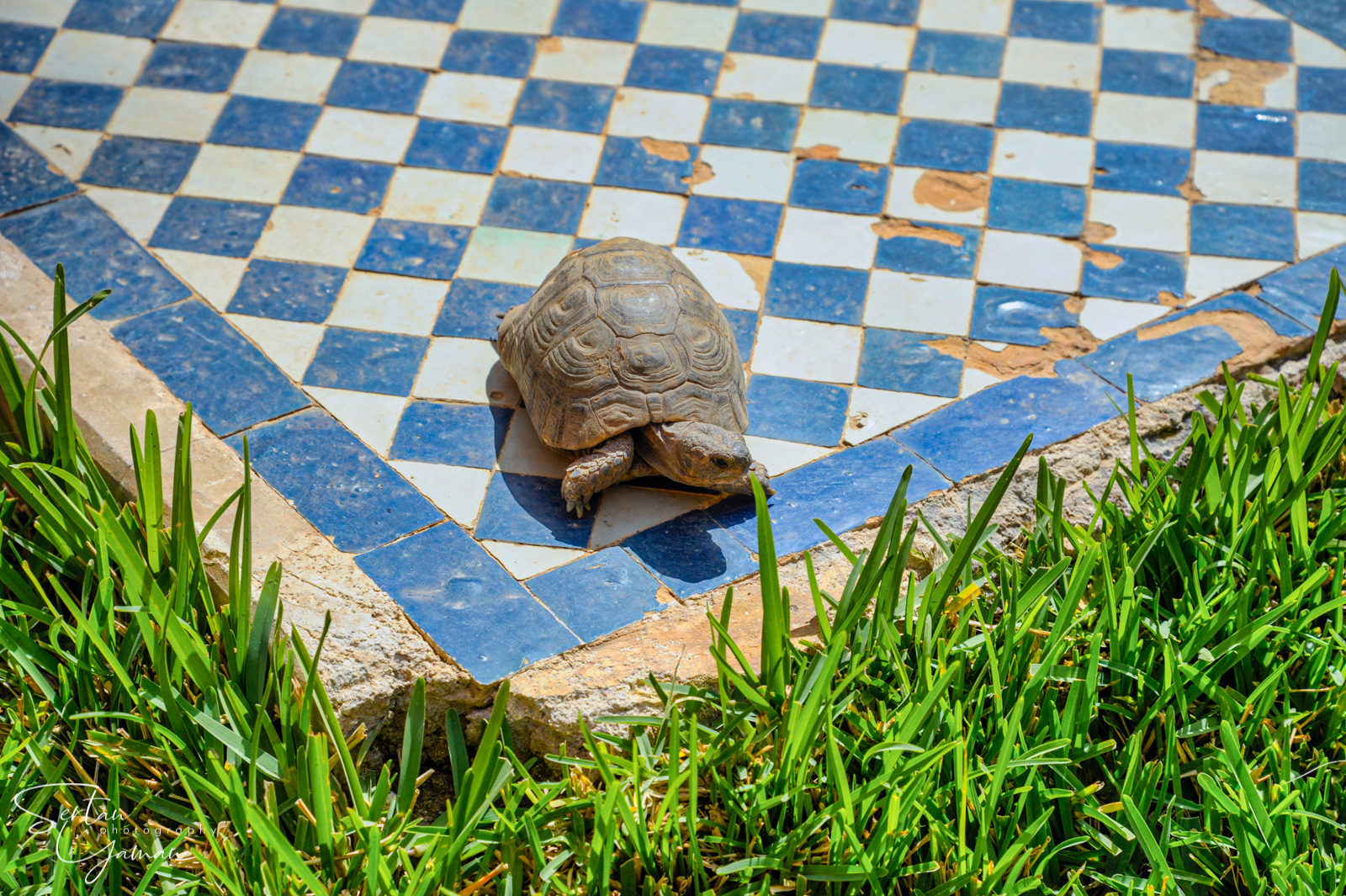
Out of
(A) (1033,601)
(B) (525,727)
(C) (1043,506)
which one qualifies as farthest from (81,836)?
(C) (1043,506)

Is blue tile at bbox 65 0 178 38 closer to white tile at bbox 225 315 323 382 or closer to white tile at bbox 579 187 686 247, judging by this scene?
white tile at bbox 225 315 323 382

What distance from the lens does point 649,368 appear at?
2.92 meters

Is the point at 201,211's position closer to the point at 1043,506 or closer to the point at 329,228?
the point at 329,228

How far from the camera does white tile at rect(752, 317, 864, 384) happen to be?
11.1 ft

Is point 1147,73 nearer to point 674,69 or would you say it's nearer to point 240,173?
point 674,69

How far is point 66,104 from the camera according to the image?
163 inches

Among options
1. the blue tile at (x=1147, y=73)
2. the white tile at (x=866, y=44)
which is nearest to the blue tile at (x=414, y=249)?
the white tile at (x=866, y=44)

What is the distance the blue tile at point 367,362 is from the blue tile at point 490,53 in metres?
1.42

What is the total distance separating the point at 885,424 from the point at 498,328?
44.0 inches

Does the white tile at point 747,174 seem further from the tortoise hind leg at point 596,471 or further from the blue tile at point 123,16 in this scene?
the blue tile at point 123,16

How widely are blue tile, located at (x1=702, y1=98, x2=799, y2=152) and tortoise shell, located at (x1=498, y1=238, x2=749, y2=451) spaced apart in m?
1.18

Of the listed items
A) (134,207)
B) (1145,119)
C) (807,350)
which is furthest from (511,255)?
(1145,119)

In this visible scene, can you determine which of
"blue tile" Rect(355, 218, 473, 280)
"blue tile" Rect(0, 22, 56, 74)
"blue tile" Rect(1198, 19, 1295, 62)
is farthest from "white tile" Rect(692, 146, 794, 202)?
"blue tile" Rect(0, 22, 56, 74)

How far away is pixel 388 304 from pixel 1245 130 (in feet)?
10.0
